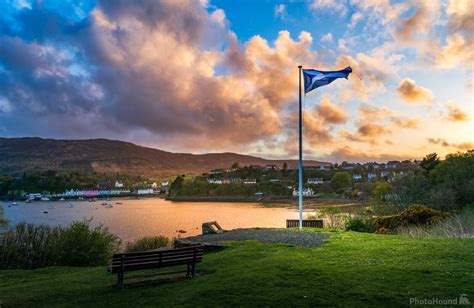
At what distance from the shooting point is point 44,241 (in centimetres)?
1862

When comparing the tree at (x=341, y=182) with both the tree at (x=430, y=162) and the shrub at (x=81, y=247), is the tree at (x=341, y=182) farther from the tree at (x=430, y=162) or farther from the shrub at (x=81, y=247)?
the shrub at (x=81, y=247)

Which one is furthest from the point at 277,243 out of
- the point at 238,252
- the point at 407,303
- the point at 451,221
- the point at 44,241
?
the point at 44,241

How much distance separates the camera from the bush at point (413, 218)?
70.4 feet

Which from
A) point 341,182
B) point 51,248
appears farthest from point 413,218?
point 341,182

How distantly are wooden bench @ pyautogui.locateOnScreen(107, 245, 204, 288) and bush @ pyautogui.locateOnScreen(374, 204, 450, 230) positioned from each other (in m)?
15.4

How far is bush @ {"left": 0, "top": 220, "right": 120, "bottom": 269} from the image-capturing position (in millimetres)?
17922

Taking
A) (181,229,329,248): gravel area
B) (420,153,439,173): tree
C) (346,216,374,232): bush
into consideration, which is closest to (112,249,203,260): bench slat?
(181,229,329,248): gravel area

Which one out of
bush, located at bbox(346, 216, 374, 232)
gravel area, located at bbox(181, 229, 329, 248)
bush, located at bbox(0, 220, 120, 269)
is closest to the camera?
gravel area, located at bbox(181, 229, 329, 248)

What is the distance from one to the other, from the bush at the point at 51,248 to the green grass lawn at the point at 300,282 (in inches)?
223

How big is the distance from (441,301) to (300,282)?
2773mm

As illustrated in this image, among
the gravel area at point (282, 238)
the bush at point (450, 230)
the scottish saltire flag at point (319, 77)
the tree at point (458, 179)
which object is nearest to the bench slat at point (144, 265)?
the gravel area at point (282, 238)

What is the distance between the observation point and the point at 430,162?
167 feet

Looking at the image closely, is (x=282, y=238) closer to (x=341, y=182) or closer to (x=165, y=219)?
(x=165, y=219)

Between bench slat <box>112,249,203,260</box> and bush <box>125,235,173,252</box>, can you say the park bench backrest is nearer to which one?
bench slat <box>112,249,203,260</box>
